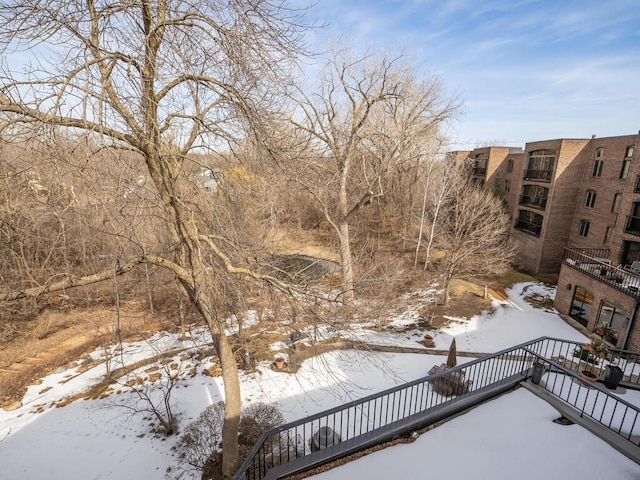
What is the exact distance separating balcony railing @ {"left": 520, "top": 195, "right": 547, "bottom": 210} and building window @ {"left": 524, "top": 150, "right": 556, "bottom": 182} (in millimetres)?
1321

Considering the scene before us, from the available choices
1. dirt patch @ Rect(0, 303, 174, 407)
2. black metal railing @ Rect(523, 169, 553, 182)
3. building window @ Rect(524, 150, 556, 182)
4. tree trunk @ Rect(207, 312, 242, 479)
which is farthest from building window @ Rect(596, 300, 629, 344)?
dirt patch @ Rect(0, 303, 174, 407)

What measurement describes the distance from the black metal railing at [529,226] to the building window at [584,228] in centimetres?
214

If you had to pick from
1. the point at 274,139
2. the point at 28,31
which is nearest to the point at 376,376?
the point at 274,139

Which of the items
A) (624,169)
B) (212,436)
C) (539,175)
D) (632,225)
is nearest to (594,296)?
(632,225)

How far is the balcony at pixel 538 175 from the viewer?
20.8m

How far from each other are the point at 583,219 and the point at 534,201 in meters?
3.34

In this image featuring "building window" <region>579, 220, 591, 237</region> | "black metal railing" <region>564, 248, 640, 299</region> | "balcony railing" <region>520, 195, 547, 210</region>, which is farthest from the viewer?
"balcony railing" <region>520, 195, 547, 210</region>

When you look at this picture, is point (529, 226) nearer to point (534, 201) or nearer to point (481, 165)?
point (534, 201)

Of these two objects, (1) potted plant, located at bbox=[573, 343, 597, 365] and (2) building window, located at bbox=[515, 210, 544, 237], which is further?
(2) building window, located at bbox=[515, 210, 544, 237]

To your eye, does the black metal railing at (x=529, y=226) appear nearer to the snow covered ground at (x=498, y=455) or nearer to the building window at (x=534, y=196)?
the building window at (x=534, y=196)

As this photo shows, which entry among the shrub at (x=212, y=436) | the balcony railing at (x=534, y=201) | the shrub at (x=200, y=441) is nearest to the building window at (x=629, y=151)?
the balcony railing at (x=534, y=201)

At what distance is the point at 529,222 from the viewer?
76.4ft

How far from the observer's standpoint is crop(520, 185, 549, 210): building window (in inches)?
838

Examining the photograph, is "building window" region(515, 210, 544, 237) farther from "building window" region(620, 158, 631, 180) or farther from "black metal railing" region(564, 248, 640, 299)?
"black metal railing" region(564, 248, 640, 299)
